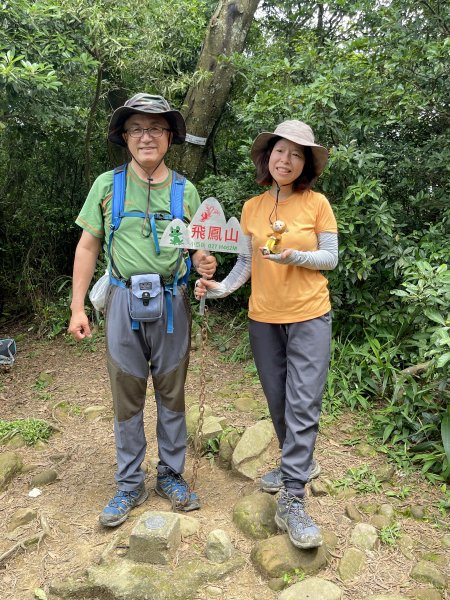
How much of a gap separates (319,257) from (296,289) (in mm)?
200

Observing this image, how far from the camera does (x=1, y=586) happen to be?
8.25 feet

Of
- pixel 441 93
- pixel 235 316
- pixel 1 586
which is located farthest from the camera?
pixel 235 316

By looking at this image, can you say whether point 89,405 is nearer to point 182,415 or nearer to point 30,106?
point 182,415

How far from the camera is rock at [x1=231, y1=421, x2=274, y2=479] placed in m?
3.27

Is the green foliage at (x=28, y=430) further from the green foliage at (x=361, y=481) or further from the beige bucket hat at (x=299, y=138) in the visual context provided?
the beige bucket hat at (x=299, y=138)

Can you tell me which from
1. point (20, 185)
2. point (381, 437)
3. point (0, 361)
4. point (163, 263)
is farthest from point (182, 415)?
point (20, 185)

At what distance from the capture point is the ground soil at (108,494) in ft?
8.21

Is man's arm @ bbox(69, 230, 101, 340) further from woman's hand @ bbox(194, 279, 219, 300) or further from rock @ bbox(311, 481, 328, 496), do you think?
rock @ bbox(311, 481, 328, 496)

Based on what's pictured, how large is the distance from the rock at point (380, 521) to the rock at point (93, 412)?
245 cm

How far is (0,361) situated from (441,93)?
4.97 metres

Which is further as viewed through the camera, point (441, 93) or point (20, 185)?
point (20, 185)

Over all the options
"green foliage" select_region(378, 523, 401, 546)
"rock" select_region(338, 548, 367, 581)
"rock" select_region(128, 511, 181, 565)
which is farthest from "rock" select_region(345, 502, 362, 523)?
"rock" select_region(128, 511, 181, 565)

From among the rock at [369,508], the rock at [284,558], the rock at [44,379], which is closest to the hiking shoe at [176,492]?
the rock at [284,558]

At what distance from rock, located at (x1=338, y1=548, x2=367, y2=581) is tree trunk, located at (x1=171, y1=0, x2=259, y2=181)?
4.57 meters
